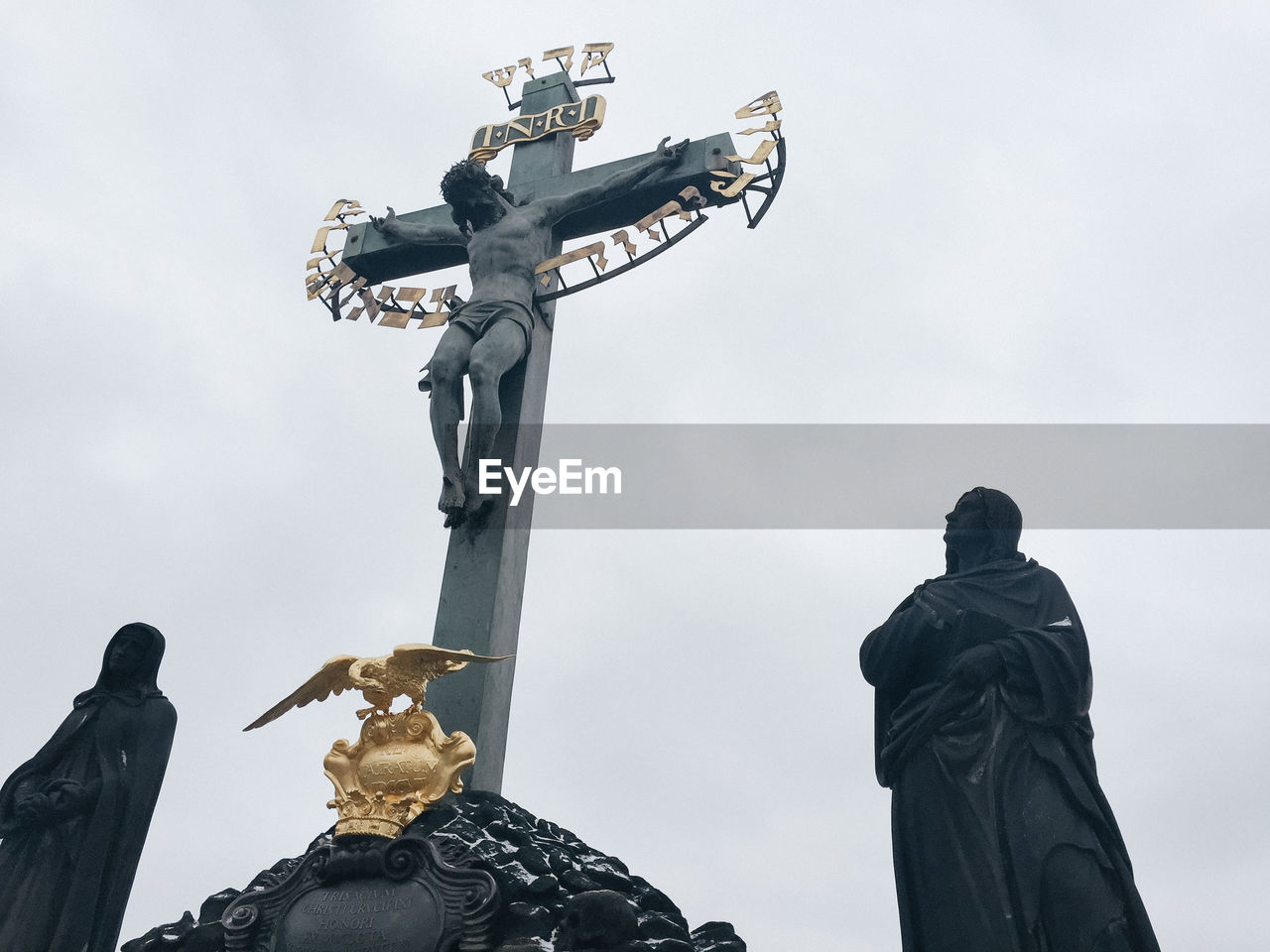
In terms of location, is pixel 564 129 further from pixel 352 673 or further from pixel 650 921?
pixel 650 921

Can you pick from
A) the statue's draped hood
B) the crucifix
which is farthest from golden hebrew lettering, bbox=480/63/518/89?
the statue's draped hood

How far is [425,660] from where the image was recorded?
582 centimetres

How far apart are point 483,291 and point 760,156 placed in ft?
6.06

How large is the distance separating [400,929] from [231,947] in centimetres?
73

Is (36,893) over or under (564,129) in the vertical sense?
under

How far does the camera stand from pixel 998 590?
4.71m

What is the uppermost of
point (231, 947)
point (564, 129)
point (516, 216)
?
point (564, 129)

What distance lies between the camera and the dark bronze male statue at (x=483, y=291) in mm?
7359

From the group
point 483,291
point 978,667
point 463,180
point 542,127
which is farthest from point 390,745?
point 542,127

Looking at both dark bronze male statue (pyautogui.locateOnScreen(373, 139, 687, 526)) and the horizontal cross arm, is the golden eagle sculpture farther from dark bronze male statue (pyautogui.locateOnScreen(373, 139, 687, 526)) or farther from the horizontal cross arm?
the horizontal cross arm

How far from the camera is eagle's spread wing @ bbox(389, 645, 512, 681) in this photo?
19.0ft

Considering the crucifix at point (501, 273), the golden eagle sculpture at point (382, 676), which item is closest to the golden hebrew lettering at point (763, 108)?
the crucifix at point (501, 273)

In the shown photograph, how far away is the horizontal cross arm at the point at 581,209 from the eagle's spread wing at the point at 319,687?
140 inches

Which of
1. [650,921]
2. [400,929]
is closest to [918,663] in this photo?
[650,921]
